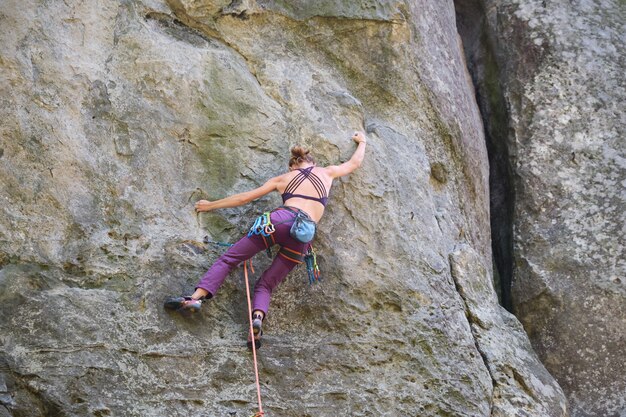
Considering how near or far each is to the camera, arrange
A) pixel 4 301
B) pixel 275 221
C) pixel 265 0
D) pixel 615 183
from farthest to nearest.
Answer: pixel 615 183 → pixel 265 0 → pixel 275 221 → pixel 4 301

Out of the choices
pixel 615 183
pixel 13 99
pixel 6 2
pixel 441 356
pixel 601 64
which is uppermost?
pixel 601 64

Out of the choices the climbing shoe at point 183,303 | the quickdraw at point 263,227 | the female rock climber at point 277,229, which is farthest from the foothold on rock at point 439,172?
the climbing shoe at point 183,303

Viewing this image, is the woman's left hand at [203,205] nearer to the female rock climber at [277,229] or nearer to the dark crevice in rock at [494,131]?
the female rock climber at [277,229]

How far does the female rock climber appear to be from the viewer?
274 inches

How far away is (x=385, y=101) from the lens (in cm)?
872

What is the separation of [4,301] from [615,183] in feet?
20.6

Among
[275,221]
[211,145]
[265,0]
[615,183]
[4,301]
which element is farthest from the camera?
[615,183]

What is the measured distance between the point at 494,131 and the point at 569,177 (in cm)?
119

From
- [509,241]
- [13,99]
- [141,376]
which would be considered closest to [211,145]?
[13,99]

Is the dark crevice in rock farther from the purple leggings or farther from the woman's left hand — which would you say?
the woman's left hand

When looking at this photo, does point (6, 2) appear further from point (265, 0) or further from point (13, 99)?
point (265, 0)

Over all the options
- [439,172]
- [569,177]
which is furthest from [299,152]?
[569,177]

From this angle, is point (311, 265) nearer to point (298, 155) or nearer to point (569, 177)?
point (298, 155)

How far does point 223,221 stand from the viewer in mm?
7621
